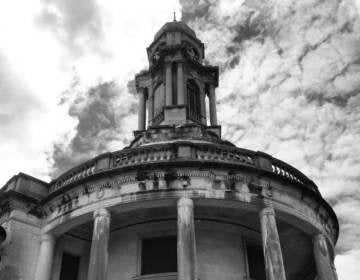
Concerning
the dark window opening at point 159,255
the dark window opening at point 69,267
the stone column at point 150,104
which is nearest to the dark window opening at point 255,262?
the dark window opening at point 159,255

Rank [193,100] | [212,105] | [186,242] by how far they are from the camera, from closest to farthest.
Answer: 1. [186,242]
2. [193,100]
3. [212,105]

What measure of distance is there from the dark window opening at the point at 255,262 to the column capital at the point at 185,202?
4824 mm

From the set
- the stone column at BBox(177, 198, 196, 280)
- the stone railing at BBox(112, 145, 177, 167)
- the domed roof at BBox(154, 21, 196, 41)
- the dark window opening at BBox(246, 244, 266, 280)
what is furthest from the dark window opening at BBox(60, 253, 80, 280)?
the domed roof at BBox(154, 21, 196, 41)

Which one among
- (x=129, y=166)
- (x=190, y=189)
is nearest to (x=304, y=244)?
(x=190, y=189)

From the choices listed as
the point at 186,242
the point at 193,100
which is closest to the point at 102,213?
the point at 186,242

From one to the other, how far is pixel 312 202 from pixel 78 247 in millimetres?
10921

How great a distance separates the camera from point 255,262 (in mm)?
21469

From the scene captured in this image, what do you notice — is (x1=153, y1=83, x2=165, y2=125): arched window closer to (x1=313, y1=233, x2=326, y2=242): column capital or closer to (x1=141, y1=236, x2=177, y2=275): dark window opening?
(x1=141, y1=236, x2=177, y2=275): dark window opening

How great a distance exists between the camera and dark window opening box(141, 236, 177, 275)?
20128mm

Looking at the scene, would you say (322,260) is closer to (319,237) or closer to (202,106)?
(319,237)

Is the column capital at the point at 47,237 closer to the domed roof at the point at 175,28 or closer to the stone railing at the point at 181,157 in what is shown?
the stone railing at the point at 181,157

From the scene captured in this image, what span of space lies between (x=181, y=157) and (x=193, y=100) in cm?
1431

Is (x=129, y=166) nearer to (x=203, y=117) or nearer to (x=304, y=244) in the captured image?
(x=304, y=244)

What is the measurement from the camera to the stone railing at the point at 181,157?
2023 centimetres
